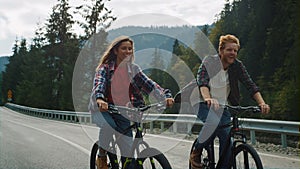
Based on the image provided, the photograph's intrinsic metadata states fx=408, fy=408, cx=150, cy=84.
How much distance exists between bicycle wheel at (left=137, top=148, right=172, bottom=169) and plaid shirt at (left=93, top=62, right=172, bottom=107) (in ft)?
2.12

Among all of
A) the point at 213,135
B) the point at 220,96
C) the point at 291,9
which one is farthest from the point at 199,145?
the point at 291,9

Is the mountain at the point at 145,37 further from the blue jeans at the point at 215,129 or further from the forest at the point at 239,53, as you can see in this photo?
the forest at the point at 239,53

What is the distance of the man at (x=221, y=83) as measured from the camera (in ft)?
13.8

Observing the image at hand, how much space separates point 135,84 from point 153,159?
97 centimetres

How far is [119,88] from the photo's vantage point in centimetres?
419

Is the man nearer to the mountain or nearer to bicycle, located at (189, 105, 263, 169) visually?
bicycle, located at (189, 105, 263, 169)

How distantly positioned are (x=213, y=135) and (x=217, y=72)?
66 cm

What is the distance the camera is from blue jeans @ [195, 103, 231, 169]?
4.14m

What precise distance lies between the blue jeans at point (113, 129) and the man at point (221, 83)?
84cm

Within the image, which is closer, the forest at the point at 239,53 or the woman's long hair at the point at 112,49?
the woman's long hair at the point at 112,49

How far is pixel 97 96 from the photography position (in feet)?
12.5

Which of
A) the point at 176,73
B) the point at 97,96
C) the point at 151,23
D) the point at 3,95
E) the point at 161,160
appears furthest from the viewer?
the point at 3,95

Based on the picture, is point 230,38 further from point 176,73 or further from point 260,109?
point 176,73

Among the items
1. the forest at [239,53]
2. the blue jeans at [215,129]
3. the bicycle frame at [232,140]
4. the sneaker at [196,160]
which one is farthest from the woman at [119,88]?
the forest at [239,53]
